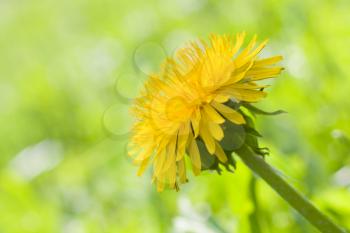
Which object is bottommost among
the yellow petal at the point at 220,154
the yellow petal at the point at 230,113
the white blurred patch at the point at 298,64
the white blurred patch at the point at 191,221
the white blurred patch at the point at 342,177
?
the white blurred patch at the point at 342,177

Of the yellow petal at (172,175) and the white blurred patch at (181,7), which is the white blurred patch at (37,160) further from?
the yellow petal at (172,175)

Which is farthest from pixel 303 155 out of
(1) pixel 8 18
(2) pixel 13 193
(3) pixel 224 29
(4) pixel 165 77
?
(1) pixel 8 18

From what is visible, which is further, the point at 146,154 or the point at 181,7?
the point at 181,7

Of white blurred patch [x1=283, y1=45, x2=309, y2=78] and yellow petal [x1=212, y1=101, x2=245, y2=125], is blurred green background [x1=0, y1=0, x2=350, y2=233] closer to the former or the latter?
white blurred patch [x1=283, y1=45, x2=309, y2=78]

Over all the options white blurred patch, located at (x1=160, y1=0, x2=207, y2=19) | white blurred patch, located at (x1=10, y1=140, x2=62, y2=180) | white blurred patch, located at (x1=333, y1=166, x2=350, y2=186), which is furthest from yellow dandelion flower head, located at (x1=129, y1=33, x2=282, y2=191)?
white blurred patch, located at (x1=160, y1=0, x2=207, y2=19)

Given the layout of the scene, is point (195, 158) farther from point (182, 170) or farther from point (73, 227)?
point (73, 227)

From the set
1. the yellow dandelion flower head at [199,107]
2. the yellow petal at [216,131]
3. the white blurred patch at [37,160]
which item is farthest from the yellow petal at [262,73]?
the white blurred patch at [37,160]

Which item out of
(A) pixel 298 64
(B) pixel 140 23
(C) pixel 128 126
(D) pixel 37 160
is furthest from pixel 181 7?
(A) pixel 298 64
